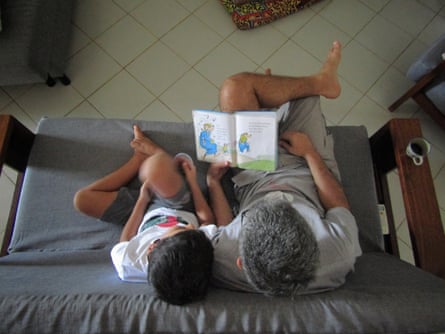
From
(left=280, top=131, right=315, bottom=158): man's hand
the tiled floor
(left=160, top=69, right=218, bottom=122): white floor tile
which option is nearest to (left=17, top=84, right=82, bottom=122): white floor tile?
the tiled floor

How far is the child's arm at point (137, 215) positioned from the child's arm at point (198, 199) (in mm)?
158

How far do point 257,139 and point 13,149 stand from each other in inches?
35.6

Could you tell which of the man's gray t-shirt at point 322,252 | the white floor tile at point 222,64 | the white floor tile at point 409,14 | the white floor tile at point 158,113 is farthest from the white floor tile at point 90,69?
the white floor tile at point 409,14

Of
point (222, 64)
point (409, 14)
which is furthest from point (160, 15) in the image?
point (409, 14)

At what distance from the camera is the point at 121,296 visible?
68 cm

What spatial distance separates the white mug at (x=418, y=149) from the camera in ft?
3.21

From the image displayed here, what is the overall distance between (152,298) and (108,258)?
1.27ft

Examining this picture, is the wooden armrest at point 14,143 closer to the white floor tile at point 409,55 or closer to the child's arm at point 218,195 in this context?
the child's arm at point 218,195

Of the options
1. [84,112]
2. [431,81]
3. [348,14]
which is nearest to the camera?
[431,81]

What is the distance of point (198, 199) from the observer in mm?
1083

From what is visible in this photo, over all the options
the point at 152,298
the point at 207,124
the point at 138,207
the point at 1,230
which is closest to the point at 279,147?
the point at 207,124

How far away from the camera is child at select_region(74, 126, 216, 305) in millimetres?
743

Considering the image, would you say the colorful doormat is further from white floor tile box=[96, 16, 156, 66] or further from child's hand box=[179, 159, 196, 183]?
child's hand box=[179, 159, 196, 183]

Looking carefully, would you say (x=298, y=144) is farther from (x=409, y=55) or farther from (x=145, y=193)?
(x=409, y=55)
